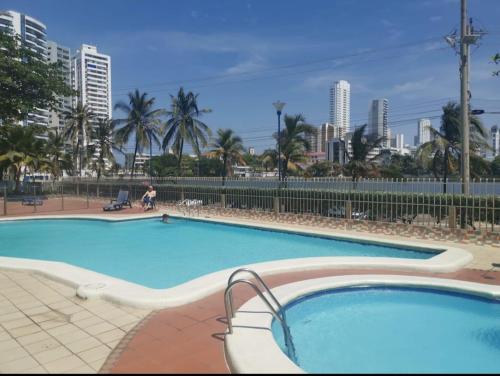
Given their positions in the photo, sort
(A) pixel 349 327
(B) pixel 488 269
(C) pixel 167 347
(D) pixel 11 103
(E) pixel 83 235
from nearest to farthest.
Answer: (C) pixel 167 347 → (A) pixel 349 327 → (B) pixel 488 269 → (E) pixel 83 235 → (D) pixel 11 103

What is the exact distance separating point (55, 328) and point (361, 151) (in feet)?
71.1

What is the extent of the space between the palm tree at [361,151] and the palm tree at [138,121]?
739 inches

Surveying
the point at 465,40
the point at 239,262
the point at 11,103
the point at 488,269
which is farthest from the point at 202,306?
the point at 11,103

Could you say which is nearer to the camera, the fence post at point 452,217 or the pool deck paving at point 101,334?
the pool deck paving at point 101,334

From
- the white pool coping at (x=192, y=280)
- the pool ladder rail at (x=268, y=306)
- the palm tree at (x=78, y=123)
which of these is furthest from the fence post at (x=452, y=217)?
the palm tree at (x=78, y=123)

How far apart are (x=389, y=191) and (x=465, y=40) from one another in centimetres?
621

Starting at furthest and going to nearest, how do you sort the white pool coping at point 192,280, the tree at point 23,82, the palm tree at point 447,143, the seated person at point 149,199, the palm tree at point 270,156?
the palm tree at point 270,156 → the palm tree at point 447,143 → the seated person at point 149,199 → the tree at point 23,82 → the white pool coping at point 192,280

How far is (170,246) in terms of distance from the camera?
12695 mm

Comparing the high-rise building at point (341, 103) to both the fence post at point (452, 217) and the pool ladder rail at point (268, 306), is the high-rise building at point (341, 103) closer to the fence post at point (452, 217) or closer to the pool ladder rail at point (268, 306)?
the fence post at point (452, 217)

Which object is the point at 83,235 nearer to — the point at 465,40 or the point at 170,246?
the point at 170,246

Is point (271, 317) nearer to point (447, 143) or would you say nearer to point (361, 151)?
point (361, 151)

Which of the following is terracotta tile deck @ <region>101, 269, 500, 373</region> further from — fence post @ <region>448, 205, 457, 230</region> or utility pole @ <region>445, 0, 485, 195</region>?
utility pole @ <region>445, 0, 485, 195</region>

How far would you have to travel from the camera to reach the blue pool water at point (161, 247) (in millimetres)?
9734

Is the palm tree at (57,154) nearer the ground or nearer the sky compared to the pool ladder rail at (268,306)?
nearer the sky
